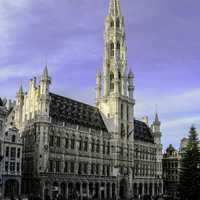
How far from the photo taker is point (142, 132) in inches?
5123

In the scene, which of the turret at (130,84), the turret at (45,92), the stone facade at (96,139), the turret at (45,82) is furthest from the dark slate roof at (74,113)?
the turret at (130,84)

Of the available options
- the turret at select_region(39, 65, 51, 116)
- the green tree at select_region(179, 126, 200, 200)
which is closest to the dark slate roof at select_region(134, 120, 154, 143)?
the turret at select_region(39, 65, 51, 116)

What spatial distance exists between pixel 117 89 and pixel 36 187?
39.7m

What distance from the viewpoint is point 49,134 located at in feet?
292

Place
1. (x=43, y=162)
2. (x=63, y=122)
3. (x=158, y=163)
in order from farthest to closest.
Result: (x=158, y=163) → (x=63, y=122) → (x=43, y=162)

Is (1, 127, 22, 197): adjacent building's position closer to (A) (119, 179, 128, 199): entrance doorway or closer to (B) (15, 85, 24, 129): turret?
A: (B) (15, 85, 24, 129): turret

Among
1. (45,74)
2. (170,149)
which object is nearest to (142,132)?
(170,149)

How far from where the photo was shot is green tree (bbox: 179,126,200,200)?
245ft

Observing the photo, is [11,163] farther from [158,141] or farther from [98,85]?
[158,141]

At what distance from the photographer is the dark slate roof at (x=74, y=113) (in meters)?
95.3

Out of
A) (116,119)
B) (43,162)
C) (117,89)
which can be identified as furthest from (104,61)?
(43,162)

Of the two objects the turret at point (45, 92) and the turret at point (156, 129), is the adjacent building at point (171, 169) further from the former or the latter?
the turret at point (45, 92)

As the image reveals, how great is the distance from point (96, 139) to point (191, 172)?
32.3 m

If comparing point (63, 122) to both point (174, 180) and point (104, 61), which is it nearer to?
point (104, 61)
